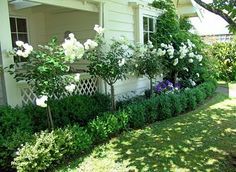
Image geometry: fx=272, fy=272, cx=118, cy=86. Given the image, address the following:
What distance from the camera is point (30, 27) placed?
843cm

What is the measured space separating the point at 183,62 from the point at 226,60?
229 inches

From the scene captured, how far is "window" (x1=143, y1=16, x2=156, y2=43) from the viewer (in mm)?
9531

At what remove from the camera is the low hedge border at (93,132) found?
13.7ft

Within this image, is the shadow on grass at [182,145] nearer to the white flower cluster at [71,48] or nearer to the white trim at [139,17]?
the white flower cluster at [71,48]

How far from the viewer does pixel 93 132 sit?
5.39 meters

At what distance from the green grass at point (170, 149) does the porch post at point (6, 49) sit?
68.1 inches

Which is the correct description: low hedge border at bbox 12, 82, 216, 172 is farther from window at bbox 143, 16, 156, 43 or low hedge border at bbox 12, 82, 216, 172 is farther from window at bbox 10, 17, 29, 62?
window at bbox 10, 17, 29, 62

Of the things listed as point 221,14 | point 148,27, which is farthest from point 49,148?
point 148,27

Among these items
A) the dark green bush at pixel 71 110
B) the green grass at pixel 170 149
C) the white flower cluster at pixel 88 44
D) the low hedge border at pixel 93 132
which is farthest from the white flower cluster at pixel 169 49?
the white flower cluster at pixel 88 44

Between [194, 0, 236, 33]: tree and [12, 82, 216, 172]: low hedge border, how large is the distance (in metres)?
3.00

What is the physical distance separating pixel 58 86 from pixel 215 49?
12351 millimetres

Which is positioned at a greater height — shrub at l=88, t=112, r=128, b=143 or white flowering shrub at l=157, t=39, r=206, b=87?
white flowering shrub at l=157, t=39, r=206, b=87

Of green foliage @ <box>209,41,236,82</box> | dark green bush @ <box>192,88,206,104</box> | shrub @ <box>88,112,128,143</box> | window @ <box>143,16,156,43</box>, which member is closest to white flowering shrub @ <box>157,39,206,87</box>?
window @ <box>143,16,156,43</box>

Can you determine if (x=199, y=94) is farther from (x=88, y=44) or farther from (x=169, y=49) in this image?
(x=88, y=44)
